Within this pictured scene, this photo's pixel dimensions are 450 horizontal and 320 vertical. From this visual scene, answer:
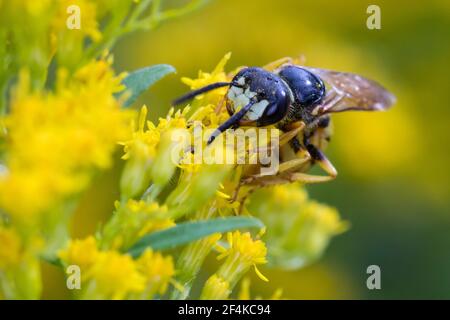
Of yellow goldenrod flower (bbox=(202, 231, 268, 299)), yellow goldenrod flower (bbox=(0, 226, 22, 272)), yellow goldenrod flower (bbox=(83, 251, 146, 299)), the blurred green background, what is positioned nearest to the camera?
yellow goldenrod flower (bbox=(0, 226, 22, 272))

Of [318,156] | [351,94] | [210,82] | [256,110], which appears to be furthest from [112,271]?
[351,94]

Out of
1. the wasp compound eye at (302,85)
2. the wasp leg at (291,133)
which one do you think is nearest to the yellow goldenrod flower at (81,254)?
the wasp leg at (291,133)

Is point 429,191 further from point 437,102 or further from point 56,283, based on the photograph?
point 56,283

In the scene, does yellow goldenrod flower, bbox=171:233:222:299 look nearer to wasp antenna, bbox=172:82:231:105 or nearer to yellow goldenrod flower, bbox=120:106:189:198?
yellow goldenrod flower, bbox=120:106:189:198

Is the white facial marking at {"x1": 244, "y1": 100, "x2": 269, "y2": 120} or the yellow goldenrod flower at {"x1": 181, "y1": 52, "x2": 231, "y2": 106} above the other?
the yellow goldenrod flower at {"x1": 181, "y1": 52, "x2": 231, "y2": 106}

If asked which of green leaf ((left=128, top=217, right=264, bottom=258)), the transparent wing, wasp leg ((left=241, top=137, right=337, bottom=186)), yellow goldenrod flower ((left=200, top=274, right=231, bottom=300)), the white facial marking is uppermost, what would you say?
the transparent wing

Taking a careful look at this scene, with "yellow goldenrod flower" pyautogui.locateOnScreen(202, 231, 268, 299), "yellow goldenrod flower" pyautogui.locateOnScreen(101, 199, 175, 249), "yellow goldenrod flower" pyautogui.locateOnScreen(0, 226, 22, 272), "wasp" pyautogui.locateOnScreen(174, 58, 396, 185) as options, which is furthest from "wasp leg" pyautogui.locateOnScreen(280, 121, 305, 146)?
"yellow goldenrod flower" pyautogui.locateOnScreen(0, 226, 22, 272)
